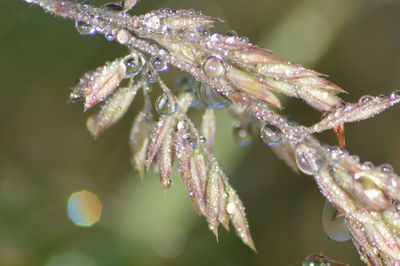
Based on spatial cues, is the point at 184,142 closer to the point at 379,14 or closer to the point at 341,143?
the point at 341,143

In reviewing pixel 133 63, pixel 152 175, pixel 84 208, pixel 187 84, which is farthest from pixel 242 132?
pixel 84 208

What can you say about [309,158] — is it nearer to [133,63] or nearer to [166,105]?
[166,105]

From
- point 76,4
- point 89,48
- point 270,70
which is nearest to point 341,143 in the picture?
point 270,70

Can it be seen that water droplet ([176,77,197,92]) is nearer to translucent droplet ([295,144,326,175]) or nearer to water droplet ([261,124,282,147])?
water droplet ([261,124,282,147])

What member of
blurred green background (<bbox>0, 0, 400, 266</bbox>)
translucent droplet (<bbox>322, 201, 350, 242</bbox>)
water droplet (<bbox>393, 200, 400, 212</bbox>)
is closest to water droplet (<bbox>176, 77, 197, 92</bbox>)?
translucent droplet (<bbox>322, 201, 350, 242</bbox>)

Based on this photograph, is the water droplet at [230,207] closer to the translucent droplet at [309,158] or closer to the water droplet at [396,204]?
the translucent droplet at [309,158]

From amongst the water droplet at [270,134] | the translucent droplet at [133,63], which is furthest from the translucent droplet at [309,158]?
the translucent droplet at [133,63]
